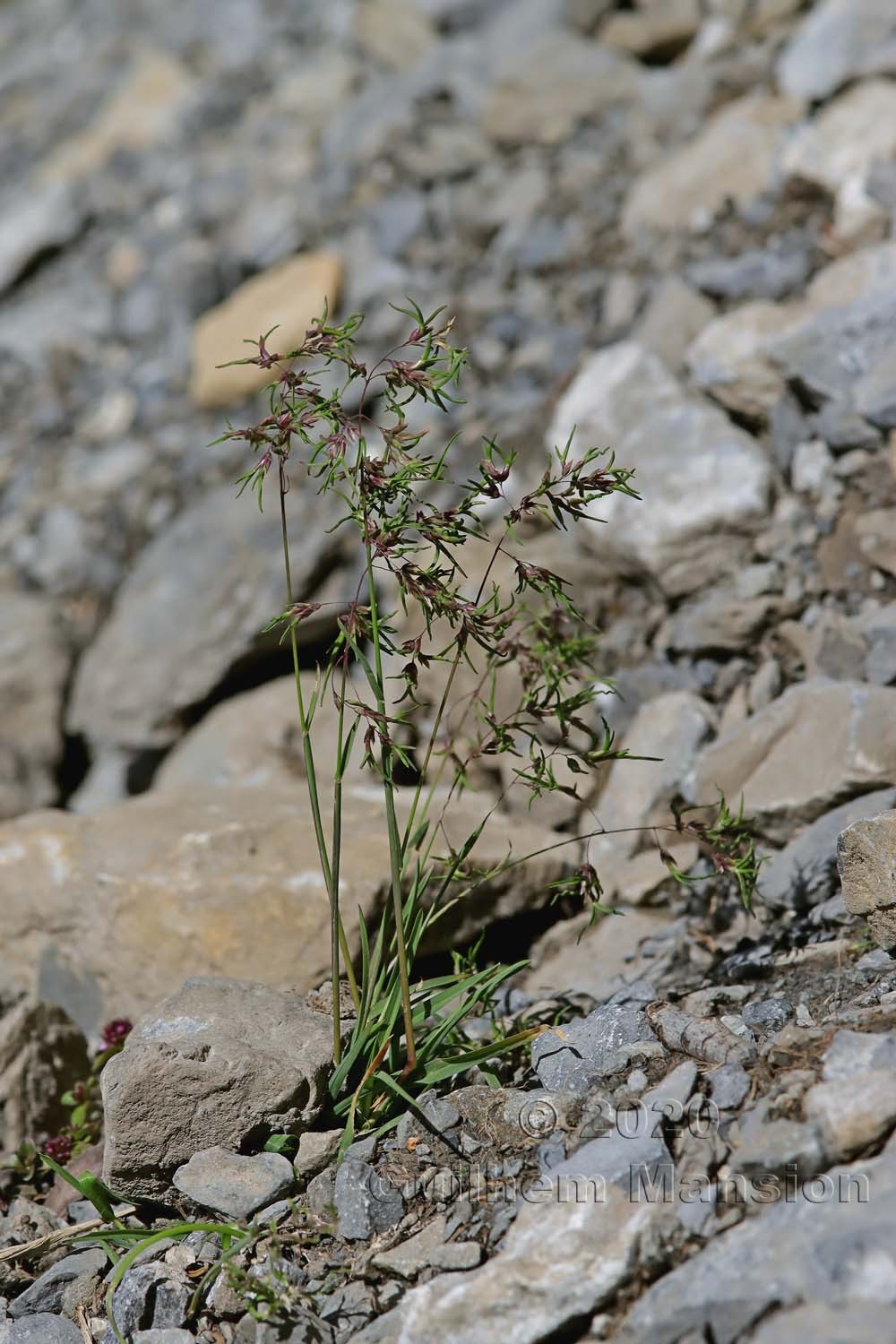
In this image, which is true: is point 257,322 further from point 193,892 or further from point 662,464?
point 193,892

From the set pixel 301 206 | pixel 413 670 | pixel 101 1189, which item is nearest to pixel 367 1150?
pixel 101 1189

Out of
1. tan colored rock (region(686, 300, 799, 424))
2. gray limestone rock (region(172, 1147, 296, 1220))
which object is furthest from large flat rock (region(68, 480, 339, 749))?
gray limestone rock (region(172, 1147, 296, 1220))

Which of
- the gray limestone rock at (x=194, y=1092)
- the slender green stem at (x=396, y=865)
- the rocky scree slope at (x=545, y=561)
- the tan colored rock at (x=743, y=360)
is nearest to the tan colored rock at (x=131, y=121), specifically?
the rocky scree slope at (x=545, y=561)

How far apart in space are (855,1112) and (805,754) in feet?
3.97

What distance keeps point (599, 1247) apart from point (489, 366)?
398 centimetres

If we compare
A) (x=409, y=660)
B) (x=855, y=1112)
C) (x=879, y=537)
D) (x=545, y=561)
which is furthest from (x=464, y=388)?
(x=855, y=1112)

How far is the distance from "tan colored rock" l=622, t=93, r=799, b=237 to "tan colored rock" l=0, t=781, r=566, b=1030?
2.96 m

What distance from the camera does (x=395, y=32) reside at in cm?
730

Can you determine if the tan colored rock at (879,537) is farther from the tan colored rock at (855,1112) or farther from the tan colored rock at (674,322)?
the tan colored rock at (855,1112)

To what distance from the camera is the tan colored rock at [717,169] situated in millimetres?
4953

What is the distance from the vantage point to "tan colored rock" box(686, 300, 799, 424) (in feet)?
13.3

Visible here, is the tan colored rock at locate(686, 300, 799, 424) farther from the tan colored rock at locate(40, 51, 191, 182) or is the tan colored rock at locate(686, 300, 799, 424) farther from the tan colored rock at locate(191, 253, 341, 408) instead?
the tan colored rock at locate(40, 51, 191, 182)

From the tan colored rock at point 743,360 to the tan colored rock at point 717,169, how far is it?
979mm

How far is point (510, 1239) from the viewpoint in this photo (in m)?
2.05
